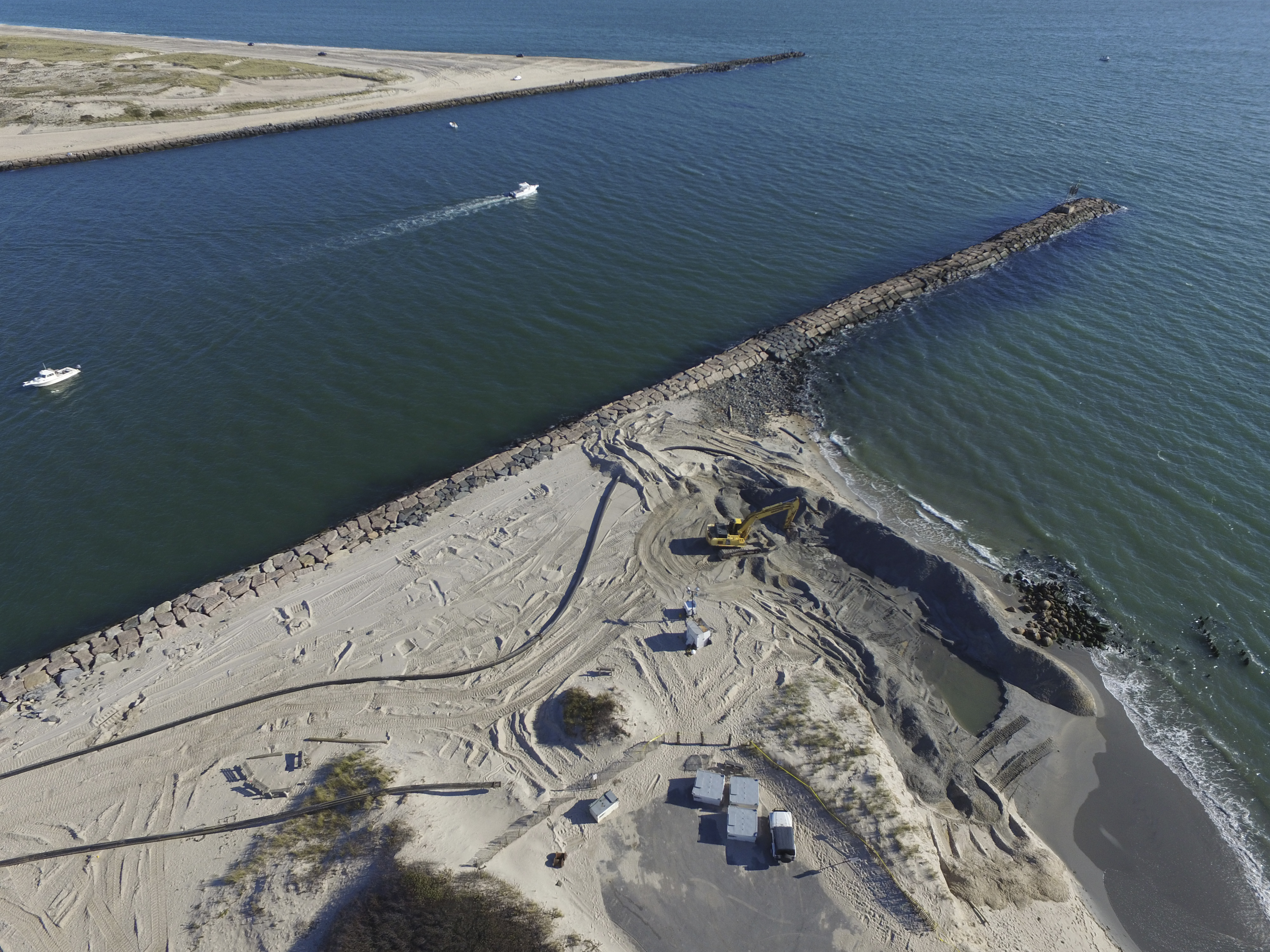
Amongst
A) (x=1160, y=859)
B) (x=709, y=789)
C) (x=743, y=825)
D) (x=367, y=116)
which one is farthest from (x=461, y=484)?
(x=367, y=116)

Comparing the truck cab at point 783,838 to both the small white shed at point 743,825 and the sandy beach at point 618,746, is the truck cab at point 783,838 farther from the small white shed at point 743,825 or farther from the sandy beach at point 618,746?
the small white shed at point 743,825

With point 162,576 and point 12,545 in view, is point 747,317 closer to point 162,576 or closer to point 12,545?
point 162,576

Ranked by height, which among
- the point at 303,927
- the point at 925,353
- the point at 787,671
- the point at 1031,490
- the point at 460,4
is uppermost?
the point at 460,4

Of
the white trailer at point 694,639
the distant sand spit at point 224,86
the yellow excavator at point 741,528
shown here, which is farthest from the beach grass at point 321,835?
the distant sand spit at point 224,86

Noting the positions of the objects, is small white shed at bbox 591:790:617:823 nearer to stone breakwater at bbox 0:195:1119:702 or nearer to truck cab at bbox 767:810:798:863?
truck cab at bbox 767:810:798:863

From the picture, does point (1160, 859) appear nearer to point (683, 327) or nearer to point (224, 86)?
point (683, 327)

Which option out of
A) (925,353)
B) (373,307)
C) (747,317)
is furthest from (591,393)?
(925,353)
